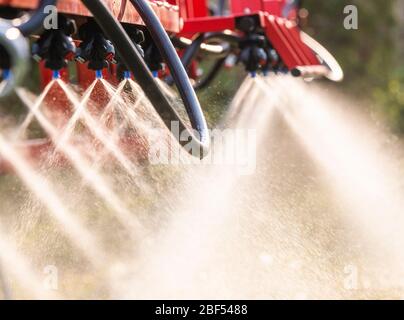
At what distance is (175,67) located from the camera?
2203mm

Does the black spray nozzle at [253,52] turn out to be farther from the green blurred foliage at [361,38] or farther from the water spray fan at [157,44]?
the green blurred foliage at [361,38]

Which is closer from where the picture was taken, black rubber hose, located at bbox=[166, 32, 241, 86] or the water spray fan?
the water spray fan

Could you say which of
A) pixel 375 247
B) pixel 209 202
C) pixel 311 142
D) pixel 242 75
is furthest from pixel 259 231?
pixel 311 142

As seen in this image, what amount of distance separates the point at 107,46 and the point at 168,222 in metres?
1.06

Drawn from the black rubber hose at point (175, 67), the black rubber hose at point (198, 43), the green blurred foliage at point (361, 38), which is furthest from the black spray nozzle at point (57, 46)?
the green blurred foliage at point (361, 38)

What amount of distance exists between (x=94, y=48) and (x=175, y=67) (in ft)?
0.98

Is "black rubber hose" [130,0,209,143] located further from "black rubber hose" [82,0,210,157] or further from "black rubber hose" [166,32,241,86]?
"black rubber hose" [166,32,241,86]

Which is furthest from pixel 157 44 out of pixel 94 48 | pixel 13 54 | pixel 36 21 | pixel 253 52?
pixel 253 52

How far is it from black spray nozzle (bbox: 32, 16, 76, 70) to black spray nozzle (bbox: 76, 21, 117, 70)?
39 millimetres

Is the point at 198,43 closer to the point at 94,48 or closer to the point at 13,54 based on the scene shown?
the point at 94,48

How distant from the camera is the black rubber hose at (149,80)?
186 centimetres

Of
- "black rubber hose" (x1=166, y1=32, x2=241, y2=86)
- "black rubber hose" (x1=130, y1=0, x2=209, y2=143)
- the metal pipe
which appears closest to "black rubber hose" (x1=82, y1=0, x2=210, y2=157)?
"black rubber hose" (x1=130, y1=0, x2=209, y2=143)

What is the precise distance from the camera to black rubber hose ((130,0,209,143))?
7.11 feet

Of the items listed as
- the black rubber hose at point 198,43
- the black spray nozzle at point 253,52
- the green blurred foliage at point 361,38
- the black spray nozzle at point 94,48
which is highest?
the black spray nozzle at point 94,48
